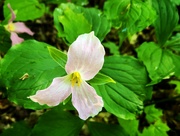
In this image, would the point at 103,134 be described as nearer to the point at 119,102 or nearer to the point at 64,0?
the point at 119,102

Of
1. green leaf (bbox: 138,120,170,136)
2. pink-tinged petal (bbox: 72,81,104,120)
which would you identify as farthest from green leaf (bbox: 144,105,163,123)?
pink-tinged petal (bbox: 72,81,104,120)

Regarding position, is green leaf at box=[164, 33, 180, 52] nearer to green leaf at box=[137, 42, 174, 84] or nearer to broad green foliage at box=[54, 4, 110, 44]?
green leaf at box=[137, 42, 174, 84]

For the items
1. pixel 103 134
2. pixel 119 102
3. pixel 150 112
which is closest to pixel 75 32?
pixel 119 102

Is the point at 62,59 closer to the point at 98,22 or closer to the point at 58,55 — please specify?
the point at 58,55

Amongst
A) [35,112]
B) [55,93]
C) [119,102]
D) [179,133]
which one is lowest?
[179,133]

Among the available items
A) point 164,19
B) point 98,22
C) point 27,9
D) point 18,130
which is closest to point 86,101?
point 98,22

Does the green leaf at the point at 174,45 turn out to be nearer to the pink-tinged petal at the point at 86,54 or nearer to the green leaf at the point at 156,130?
the green leaf at the point at 156,130

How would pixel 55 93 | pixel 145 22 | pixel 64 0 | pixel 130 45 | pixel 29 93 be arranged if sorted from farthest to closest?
pixel 130 45, pixel 64 0, pixel 145 22, pixel 29 93, pixel 55 93
